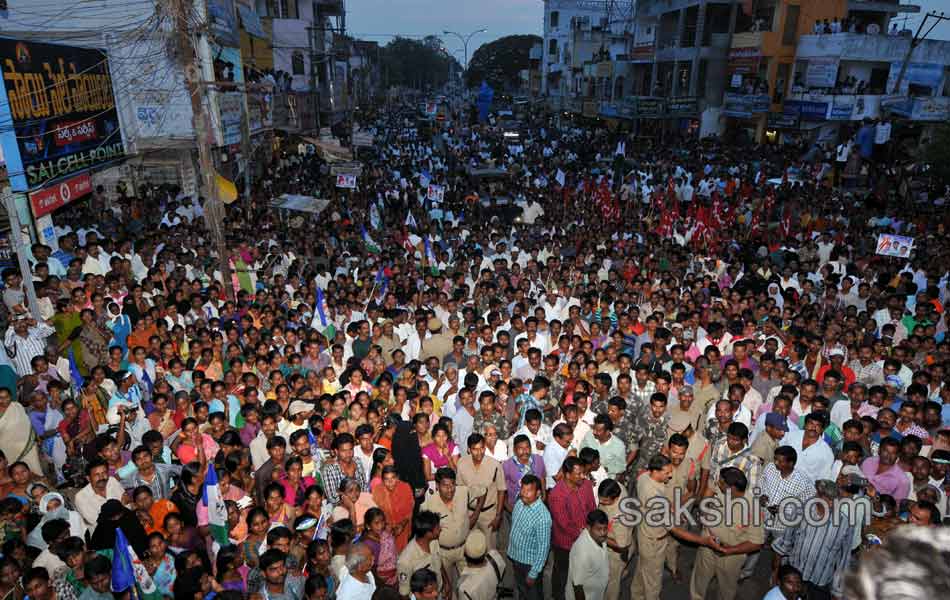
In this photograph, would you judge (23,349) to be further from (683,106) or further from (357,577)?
(683,106)

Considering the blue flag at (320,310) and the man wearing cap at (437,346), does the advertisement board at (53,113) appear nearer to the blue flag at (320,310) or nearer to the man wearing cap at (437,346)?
the blue flag at (320,310)

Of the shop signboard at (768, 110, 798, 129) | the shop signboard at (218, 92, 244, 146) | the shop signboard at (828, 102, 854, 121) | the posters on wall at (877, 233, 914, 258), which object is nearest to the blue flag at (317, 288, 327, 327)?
the posters on wall at (877, 233, 914, 258)

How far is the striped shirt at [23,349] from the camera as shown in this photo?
22.5 feet

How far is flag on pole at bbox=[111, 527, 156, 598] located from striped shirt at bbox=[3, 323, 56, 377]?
3.86m

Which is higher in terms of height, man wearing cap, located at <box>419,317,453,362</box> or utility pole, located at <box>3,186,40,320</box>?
utility pole, located at <box>3,186,40,320</box>

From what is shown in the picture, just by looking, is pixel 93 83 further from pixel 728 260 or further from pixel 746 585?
pixel 746 585

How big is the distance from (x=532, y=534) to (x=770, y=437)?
2.39 meters

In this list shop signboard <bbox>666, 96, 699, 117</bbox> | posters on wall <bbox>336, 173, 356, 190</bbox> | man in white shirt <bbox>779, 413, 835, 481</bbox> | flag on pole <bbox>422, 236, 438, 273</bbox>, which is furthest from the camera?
shop signboard <bbox>666, 96, 699, 117</bbox>

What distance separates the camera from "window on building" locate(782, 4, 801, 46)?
3044 cm

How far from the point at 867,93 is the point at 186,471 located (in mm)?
31453

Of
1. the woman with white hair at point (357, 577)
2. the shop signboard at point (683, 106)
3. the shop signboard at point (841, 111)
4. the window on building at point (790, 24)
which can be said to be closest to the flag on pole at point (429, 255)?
the woman with white hair at point (357, 577)

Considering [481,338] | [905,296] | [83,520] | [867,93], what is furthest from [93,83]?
[867,93]

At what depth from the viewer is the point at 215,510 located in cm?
459

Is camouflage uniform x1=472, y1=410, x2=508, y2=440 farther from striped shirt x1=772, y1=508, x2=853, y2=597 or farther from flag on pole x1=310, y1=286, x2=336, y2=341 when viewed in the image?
flag on pole x1=310, y1=286, x2=336, y2=341
